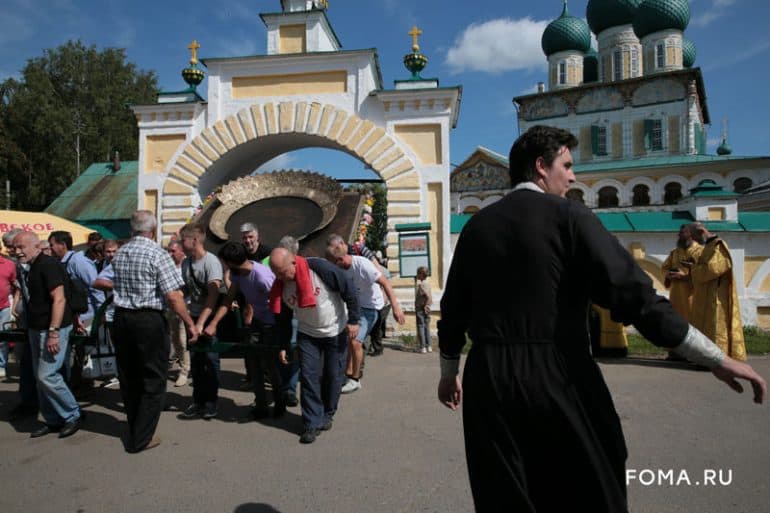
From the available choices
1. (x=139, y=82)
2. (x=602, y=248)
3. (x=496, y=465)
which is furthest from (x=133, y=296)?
(x=139, y=82)

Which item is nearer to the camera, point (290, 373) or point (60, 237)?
point (290, 373)

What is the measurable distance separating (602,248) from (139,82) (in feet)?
116

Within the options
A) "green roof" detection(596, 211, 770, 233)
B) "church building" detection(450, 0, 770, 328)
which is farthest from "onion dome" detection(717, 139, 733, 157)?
"green roof" detection(596, 211, 770, 233)

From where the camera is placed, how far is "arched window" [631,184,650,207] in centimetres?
3588

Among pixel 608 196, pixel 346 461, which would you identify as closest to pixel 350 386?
pixel 346 461

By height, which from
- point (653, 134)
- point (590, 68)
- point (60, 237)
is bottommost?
point (60, 237)

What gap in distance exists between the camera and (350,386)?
20.1 feet

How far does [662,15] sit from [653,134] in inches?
337

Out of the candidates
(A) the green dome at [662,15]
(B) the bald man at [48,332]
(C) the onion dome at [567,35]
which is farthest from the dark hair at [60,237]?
(C) the onion dome at [567,35]

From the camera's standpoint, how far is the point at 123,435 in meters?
4.75

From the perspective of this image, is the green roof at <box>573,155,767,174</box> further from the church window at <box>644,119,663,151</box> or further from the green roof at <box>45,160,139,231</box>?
the green roof at <box>45,160,139,231</box>

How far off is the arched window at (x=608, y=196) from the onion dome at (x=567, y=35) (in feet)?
50.2

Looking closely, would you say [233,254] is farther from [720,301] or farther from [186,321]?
[720,301]

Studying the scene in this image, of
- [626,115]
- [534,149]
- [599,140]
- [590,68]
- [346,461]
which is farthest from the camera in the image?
[590,68]
